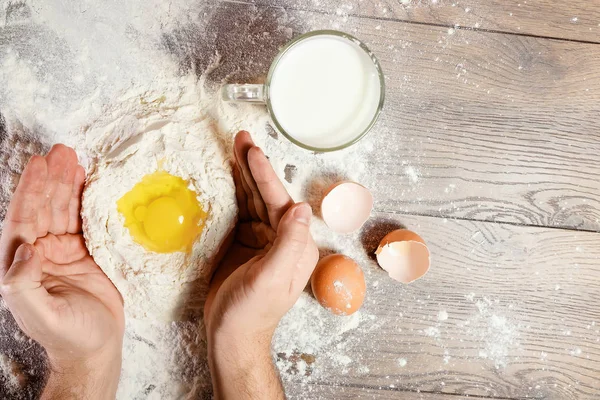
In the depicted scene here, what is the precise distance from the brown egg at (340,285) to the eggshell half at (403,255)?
0.08m

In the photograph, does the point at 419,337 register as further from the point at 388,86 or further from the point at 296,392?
the point at 388,86

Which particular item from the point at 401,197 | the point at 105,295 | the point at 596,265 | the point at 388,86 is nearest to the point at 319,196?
the point at 401,197

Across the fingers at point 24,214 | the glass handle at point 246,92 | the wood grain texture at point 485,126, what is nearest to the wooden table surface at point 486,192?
the wood grain texture at point 485,126

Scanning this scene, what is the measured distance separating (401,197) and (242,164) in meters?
0.40

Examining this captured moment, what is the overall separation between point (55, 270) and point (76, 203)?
0.50 ft

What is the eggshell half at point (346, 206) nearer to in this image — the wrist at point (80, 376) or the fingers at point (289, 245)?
the fingers at point (289, 245)

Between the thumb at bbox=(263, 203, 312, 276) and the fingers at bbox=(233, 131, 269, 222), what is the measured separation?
15 centimetres

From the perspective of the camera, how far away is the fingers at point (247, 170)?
3.47 feet

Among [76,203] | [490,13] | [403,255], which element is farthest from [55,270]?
[490,13]

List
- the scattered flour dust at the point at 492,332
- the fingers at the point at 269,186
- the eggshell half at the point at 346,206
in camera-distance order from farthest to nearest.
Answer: the scattered flour dust at the point at 492,332 < the eggshell half at the point at 346,206 < the fingers at the point at 269,186

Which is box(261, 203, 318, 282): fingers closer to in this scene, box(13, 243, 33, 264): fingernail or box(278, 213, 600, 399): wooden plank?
box(278, 213, 600, 399): wooden plank

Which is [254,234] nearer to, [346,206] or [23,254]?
[346,206]

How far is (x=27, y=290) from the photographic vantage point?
0.88 m

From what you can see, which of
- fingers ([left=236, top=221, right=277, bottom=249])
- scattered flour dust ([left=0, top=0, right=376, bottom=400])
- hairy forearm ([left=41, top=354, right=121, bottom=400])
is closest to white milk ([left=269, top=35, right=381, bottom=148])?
scattered flour dust ([left=0, top=0, right=376, bottom=400])
